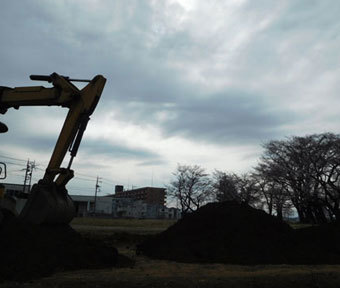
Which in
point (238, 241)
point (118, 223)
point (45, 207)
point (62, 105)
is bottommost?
point (238, 241)

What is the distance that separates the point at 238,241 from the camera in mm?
11234

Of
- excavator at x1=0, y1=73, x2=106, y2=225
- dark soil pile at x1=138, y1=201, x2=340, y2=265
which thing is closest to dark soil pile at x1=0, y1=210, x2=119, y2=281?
excavator at x1=0, y1=73, x2=106, y2=225

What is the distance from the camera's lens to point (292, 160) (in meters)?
42.0

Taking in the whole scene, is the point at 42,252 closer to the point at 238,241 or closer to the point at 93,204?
the point at 238,241

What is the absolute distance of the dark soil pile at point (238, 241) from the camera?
1031cm

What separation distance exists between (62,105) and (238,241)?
7.35 metres

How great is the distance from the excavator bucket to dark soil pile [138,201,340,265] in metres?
3.58

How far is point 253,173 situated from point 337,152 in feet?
53.7

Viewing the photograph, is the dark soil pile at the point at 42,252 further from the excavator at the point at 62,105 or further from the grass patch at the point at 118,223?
the grass patch at the point at 118,223

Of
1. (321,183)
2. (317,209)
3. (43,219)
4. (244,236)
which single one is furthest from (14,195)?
(317,209)

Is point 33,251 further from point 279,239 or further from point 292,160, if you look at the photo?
point 292,160

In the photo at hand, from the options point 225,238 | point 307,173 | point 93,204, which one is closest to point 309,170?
point 307,173

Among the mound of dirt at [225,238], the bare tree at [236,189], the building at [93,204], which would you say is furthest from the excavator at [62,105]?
the building at [93,204]

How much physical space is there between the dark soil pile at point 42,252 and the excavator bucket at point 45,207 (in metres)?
0.30
